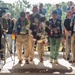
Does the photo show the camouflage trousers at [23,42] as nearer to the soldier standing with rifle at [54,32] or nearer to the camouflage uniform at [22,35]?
the camouflage uniform at [22,35]

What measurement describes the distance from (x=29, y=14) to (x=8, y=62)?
2.16 metres

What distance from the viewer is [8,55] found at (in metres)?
15.0

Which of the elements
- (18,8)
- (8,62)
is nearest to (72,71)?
(8,62)

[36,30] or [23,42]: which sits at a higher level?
[36,30]

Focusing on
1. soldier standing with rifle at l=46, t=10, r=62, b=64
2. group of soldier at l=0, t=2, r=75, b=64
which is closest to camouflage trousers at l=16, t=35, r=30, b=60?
group of soldier at l=0, t=2, r=75, b=64

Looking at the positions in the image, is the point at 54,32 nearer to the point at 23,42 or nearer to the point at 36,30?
the point at 36,30

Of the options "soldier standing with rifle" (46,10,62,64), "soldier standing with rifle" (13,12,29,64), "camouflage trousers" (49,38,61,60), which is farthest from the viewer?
"camouflage trousers" (49,38,61,60)

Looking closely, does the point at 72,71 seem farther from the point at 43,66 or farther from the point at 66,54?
the point at 66,54

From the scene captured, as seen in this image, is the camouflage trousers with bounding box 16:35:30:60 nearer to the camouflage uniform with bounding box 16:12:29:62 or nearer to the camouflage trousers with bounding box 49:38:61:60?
the camouflage uniform with bounding box 16:12:29:62

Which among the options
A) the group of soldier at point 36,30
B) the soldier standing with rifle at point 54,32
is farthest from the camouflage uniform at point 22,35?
the soldier standing with rifle at point 54,32

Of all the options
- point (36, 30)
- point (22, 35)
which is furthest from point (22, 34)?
point (36, 30)

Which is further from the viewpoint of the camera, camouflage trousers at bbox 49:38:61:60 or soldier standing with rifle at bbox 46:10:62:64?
camouflage trousers at bbox 49:38:61:60

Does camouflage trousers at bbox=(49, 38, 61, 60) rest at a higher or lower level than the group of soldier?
lower

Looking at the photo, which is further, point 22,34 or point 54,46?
point 54,46
